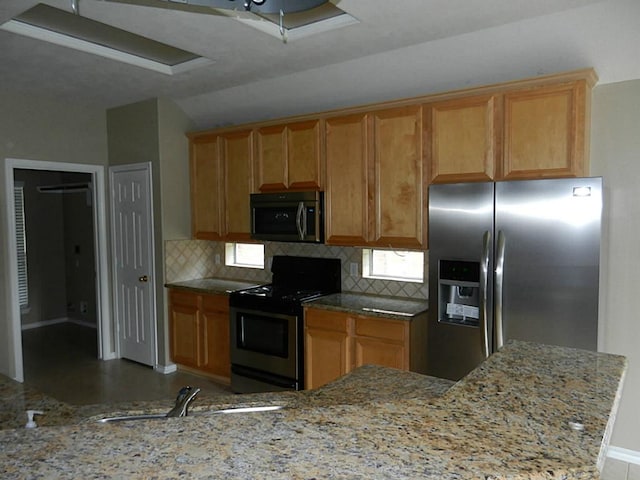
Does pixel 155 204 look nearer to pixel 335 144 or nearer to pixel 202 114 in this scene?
pixel 202 114

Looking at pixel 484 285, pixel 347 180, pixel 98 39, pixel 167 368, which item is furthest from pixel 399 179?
pixel 167 368

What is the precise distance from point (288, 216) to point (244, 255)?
4.07 feet

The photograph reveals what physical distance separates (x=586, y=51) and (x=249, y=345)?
10.4ft

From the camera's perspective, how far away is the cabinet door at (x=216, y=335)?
4219mm

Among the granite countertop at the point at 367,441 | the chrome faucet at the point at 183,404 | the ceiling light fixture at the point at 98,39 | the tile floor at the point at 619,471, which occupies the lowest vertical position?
the tile floor at the point at 619,471

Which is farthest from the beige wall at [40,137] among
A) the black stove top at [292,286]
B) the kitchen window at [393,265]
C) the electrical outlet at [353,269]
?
the kitchen window at [393,265]

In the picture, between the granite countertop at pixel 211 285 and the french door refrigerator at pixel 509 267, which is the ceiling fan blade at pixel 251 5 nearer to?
the french door refrigerator at pixel 509 267

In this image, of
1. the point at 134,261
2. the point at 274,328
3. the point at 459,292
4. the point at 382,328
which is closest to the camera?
the point at 459,292

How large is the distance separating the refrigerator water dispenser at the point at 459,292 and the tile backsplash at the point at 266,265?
0.60 metres

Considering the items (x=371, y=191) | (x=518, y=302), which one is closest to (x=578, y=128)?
(x=518, y=302)

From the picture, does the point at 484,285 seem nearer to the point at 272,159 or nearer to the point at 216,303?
the point at 272,159

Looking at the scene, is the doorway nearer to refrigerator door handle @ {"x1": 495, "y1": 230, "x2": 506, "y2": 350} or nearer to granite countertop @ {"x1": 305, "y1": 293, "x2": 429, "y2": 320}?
granite countertop @ {"x1": 305, "y1": 293, "x2": 429, "y2": 320}

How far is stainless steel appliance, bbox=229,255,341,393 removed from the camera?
3658mm

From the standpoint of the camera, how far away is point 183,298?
14.9ft
